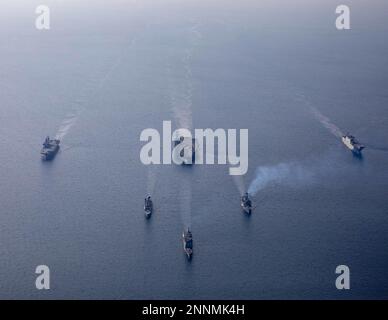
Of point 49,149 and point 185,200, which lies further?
point 49,149

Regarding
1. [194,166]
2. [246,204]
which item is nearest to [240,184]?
[246,204]

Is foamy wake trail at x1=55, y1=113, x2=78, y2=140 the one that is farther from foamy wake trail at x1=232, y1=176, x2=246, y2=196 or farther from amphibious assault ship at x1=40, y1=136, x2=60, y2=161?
foamy wake trail at x1=232, y1=176, x2=246, y2=196

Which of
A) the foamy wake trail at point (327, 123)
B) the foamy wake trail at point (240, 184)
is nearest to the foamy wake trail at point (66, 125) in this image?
the foamy wake trail at point (240, 184)

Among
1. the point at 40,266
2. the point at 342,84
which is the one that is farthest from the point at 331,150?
the point at 40,266

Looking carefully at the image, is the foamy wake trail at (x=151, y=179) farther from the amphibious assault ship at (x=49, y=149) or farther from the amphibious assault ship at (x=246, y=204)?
the amphibious assault ship at (x=49, y=149)

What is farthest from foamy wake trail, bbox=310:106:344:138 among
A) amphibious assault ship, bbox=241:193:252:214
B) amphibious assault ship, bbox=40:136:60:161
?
amphibious assault ship, bbox=40:136:60:161

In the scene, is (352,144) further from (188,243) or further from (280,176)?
(188,243)
